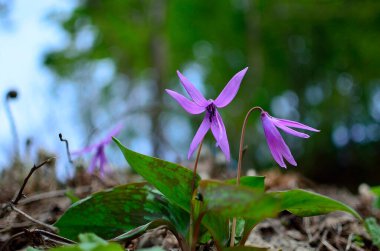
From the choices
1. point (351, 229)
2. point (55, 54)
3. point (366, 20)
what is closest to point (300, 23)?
point (366, 20)

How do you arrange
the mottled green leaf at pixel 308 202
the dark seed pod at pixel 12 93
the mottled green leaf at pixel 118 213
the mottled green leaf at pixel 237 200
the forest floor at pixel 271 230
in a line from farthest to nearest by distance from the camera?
the dark seed pod at pixel 12 93 < the forest floor at pixel 271 230 < the mottled green leaf at pixel 118 213 < the mottled green leaf at pixel 308 202 < the mottled green leaf at pixel 237 200

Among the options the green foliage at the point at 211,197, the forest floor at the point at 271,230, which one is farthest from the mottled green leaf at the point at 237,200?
the forest floor at the point at 271,230

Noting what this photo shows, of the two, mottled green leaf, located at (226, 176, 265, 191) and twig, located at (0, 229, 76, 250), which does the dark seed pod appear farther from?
mottled green leaf, located at (226, 176, 265, 191)

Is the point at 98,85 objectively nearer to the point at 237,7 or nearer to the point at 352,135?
the point at 237,7

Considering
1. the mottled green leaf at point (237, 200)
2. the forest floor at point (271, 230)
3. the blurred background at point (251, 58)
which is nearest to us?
the mottled green leaf at point (237, 200)

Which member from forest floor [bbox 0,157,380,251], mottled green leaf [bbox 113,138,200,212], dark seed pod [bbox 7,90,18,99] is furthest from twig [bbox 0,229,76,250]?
dark seed pod [bbox 7,90,18,99]

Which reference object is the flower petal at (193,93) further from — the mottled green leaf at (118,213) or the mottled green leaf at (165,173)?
the mottled green leaf at (118,213)
